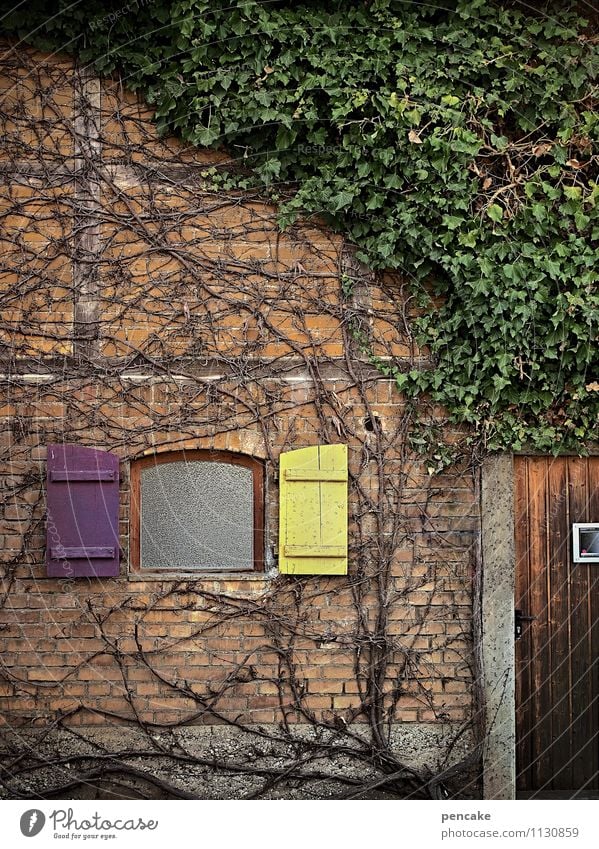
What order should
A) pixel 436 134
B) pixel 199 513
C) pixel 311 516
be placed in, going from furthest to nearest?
1. pixel 199 513
2. pixel 311 516
3. pixel 436 134

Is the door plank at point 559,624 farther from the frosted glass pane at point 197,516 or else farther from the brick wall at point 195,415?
the frosted glass pane at point 197,516

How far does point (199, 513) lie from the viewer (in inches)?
218

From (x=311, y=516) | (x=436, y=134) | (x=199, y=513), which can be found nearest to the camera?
(x=436, y=134)

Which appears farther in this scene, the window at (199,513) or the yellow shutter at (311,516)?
the window at (199,513)

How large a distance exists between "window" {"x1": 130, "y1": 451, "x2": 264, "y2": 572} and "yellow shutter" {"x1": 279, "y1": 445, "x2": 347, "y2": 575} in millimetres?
192

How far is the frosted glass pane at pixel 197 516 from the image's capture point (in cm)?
549

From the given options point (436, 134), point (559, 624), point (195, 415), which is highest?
point (436, 134)

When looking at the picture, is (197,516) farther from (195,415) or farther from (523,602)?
(523,602)

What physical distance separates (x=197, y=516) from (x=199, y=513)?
0.07ft

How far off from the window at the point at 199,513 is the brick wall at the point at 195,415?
0.36 ft

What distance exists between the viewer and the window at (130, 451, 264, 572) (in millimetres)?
5484

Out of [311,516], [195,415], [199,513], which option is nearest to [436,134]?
[195,415]

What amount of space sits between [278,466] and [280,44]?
2.47 meters

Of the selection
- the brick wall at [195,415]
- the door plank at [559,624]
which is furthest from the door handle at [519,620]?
the brick wall at [195,415]
